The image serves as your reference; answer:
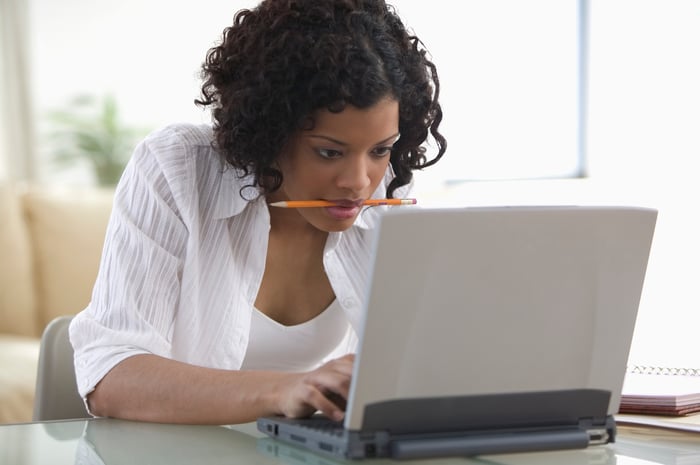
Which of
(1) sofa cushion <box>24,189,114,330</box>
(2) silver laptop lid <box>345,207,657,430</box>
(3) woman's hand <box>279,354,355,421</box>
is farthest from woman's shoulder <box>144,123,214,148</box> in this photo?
(1) sofa cushion <box>24,189,114,330</box>

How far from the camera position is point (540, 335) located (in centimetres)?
89

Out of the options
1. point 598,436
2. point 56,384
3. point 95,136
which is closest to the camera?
point 598,436

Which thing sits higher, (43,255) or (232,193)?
(232,193)

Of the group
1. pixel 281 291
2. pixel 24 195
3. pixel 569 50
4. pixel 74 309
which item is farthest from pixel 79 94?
pixel 281 291

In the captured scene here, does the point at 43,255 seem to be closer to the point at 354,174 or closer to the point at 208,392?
the point at 354,174

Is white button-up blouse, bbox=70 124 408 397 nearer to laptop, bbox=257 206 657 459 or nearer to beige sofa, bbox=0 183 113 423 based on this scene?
laptop, bbox=257 206 657 459

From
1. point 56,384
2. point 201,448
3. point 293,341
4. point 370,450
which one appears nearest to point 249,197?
point 293,341

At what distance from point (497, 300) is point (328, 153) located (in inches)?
21.5

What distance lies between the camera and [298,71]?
134 cm

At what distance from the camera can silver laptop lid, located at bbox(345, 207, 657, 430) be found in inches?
32.2

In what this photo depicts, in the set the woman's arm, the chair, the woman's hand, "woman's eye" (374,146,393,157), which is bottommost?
the chair

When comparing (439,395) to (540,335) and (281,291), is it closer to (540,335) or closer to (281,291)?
(540,335)

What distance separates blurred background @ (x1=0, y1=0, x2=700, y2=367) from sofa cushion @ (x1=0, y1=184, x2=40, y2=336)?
88 cm

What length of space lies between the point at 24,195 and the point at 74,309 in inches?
19.5
